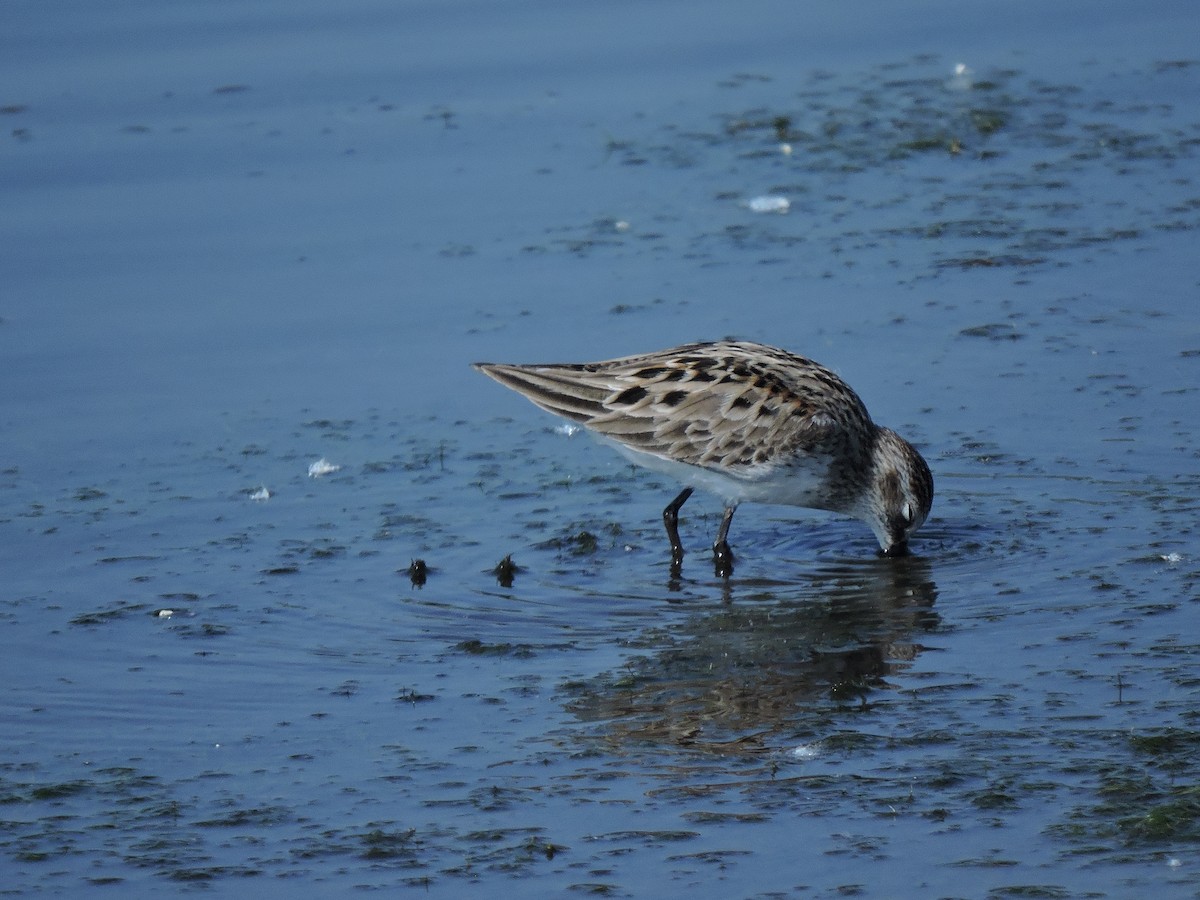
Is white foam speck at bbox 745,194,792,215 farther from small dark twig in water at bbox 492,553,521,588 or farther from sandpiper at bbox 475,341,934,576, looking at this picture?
small dark twig in water at bbox 492,553,521,588

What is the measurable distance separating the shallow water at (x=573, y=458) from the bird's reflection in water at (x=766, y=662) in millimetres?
32

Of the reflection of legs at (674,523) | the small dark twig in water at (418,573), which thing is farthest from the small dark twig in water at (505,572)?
the reflection of legs at (674,523)

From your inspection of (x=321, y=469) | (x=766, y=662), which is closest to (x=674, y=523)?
(x=766, y=662)

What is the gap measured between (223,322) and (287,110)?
13.1ft

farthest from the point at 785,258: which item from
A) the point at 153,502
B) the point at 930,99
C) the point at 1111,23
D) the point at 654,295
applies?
the point at 1111,23

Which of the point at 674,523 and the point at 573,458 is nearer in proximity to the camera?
the point at 674,523

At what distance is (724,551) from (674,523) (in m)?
0.30

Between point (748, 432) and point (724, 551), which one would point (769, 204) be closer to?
point (748, 432)

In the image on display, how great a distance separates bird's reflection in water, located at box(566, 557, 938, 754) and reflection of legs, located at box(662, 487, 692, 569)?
1.35 feet

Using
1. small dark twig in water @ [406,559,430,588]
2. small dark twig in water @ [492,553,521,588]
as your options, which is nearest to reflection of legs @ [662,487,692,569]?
small dark twig in water @ [492,553,521,588]

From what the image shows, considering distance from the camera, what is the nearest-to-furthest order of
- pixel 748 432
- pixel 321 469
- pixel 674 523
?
pixel 748 432, pixel 674 523, pixel 321 469

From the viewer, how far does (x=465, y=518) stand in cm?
1033

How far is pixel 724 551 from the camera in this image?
9.95 meters

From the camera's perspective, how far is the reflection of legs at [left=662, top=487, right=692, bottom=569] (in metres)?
9.90
